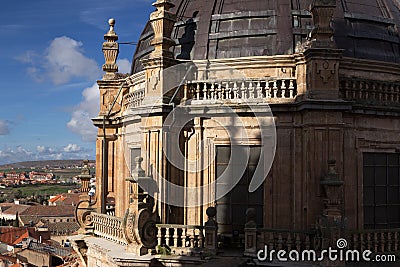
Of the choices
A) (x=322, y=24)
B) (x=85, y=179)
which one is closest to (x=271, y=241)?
(x=322, y=24)

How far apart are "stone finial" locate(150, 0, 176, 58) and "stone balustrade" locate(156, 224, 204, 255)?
4.70 meters

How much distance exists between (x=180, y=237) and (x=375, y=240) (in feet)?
15.7

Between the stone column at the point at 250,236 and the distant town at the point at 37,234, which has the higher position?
the stone column at the point at 250,236

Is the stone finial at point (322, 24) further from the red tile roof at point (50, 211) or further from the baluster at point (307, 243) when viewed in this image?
the red tile roof at point (50, 211)

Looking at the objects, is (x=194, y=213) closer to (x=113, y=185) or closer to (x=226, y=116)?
(x=226, y=116)

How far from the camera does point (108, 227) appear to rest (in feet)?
49.9

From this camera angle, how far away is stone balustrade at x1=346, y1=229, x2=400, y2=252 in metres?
12.1

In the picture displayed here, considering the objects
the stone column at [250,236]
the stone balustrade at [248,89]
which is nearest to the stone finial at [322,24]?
the stone balustrade at [248,89]

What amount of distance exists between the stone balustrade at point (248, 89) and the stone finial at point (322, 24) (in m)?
1.18

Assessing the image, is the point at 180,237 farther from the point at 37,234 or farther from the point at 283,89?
the point at 37,234

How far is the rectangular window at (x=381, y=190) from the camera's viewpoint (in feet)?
46.2

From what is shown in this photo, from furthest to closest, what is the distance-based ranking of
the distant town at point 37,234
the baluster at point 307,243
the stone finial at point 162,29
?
the distant town at point 37,234
the stone finial at point 162,29
the baluster at point 307,243

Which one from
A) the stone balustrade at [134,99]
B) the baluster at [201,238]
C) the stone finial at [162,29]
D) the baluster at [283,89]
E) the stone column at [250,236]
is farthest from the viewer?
the stone balustrade at [134,99]

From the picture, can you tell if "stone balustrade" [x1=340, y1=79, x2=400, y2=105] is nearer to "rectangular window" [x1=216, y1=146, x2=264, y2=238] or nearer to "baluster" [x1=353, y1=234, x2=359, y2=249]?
"rectangular window" [x1=216, y1=146, x2=264, y2=238]
